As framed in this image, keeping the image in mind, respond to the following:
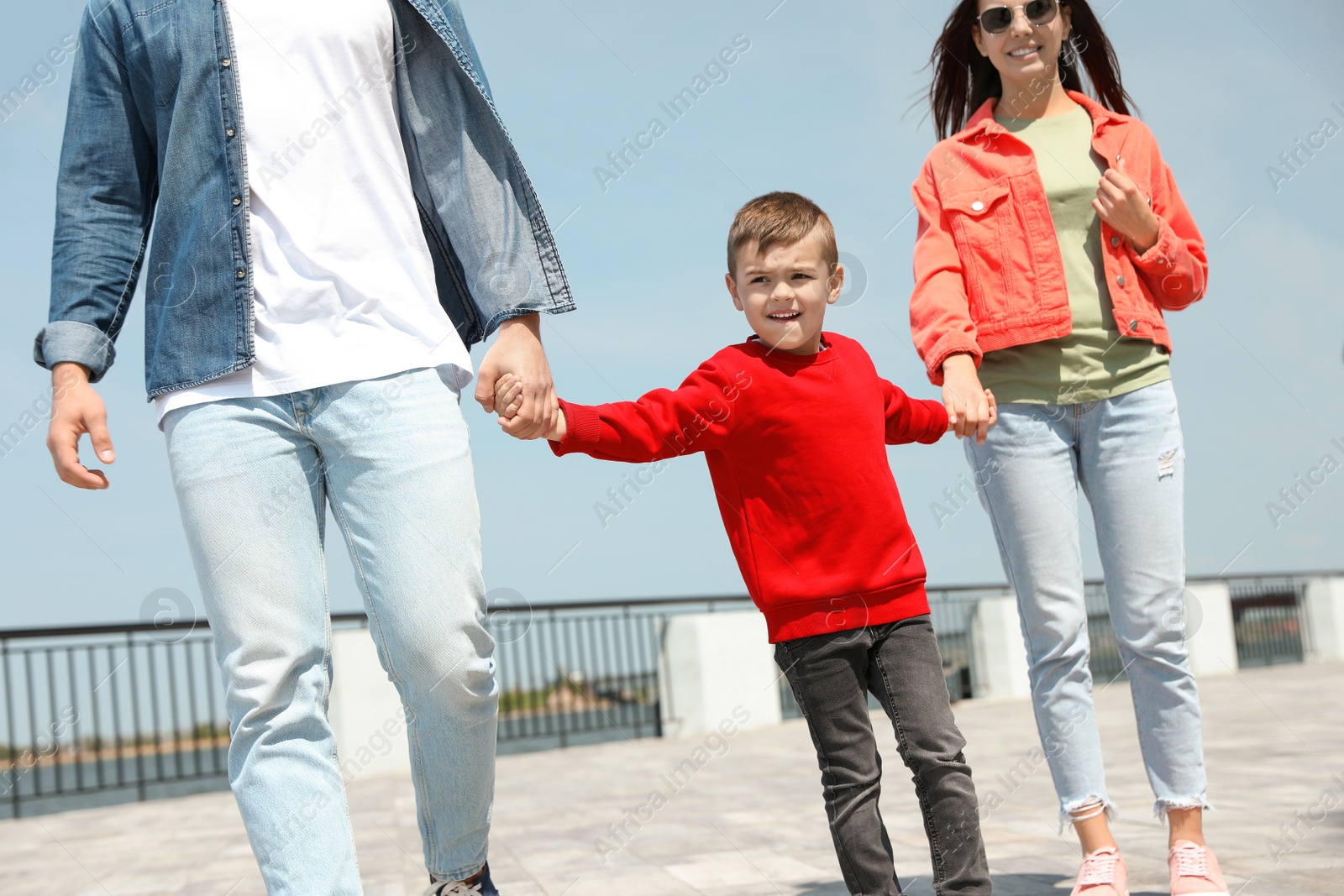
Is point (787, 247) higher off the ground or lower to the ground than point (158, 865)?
higher

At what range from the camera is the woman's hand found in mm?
2611

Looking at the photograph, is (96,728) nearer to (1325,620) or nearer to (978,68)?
(978,68)

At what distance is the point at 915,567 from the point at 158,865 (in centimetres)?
364

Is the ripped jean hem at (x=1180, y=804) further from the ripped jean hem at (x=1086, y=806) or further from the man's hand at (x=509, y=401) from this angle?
the man's hand at (x=509, y=401)

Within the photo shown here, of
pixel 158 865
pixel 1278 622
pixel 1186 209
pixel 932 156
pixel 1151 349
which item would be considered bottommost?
pixel 1278 622

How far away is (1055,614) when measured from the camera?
2.65 metres

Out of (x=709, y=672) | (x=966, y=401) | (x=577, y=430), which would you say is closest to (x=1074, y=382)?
(x=966, y=401)

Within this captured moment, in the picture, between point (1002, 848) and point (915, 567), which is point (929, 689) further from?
point (1002, 848)

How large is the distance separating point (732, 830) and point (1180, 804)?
6.59 ft

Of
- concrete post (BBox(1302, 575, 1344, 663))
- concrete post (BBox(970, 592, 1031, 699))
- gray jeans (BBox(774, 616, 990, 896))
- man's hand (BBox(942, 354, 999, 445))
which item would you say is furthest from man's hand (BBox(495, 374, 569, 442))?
concrete post (BBox(1302, 575, 1344, 663))

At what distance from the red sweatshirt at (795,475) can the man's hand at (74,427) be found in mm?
857

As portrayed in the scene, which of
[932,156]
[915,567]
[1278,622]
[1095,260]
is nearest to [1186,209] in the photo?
[1095,260]

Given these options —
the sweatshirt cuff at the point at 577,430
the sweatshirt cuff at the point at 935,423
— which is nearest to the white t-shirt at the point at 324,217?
the sweatshirt cuff at the point at 577,430

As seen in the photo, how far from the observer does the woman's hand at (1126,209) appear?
8.57ft
